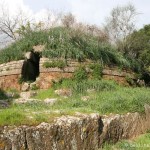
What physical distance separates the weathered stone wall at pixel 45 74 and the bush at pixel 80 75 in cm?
20

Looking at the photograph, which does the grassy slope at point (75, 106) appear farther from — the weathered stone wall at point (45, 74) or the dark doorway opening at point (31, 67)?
the dark doorway opening at point (31, 67)

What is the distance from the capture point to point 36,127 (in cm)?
601

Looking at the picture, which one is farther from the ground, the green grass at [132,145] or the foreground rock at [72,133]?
the foreground rock at [72,133]

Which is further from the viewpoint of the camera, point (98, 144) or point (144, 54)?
point (144, 54)

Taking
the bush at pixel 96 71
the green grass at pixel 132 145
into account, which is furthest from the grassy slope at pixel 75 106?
the bush at pixel 96 71

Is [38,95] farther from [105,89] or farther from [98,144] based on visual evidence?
[98,144]

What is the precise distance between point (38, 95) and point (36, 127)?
7648mm

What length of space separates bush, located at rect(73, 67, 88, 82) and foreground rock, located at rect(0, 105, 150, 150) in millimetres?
5723

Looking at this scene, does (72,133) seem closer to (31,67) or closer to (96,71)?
(96,71)

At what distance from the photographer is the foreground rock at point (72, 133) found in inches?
222

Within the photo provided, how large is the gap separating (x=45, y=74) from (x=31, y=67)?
5.43 feet

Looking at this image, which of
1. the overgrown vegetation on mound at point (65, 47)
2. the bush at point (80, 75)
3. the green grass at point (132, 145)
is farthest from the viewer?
the overgrown vegetation on mound at point (65, 47)

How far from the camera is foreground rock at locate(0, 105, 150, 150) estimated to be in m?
5.65

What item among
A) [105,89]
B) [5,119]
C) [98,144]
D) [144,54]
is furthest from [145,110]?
[144,54]
